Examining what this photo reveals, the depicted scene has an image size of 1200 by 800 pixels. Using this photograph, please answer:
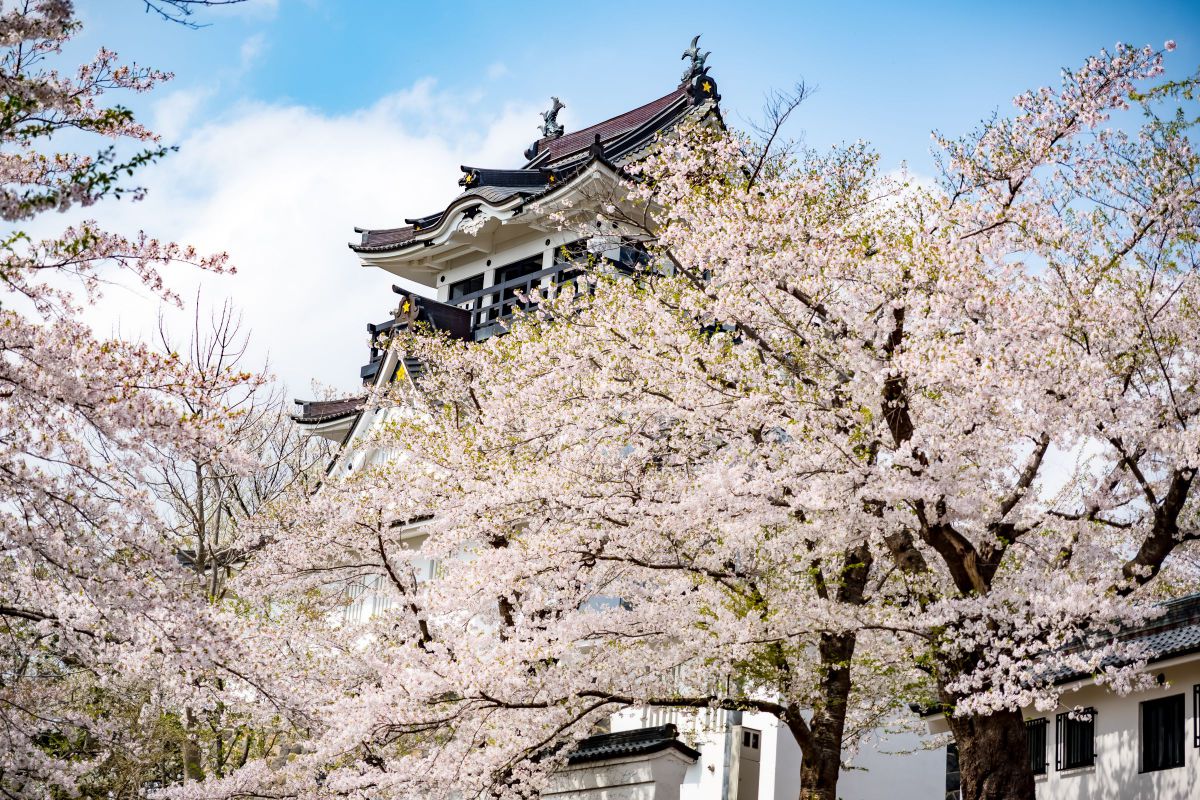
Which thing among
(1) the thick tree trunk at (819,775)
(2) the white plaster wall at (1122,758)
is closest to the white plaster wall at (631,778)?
(1) the thick tree trunk at (819,775)

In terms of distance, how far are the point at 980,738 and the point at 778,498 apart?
3.30 metres

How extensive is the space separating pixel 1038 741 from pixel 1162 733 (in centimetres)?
265

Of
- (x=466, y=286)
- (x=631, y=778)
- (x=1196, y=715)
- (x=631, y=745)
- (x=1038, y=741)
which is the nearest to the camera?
(x=1196, y=715)

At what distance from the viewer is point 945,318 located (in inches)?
503

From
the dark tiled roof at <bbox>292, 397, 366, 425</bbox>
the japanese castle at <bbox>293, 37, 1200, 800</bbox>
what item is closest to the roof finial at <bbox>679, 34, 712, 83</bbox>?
the japanese castle at <bbox>293, 37, 1200, 800</bbox>

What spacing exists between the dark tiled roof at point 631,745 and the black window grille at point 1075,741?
5720 millimetres

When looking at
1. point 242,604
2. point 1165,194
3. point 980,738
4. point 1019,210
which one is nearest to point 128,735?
point 242,604

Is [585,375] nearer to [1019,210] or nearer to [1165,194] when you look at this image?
[1019,210]

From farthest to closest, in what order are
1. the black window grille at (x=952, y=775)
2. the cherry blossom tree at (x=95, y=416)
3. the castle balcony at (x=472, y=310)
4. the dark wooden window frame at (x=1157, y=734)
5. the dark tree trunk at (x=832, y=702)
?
the castle balcony at (x=472, y=310), the black window grille at (x=952, y=775), the dark wooden window frame at (x=1157, y=734), the dark tree trunk at (x=832, y=702), the cherry blossom tree at (x=95, y=416)

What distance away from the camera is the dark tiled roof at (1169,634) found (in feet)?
49.0

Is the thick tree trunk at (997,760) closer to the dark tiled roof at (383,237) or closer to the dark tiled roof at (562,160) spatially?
the dark tiled roof at (562,160)

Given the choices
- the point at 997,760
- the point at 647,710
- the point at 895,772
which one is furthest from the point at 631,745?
the point at 997,760

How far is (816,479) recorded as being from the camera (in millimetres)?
12750

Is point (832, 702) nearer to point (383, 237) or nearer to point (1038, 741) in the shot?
point (1038, 741)
